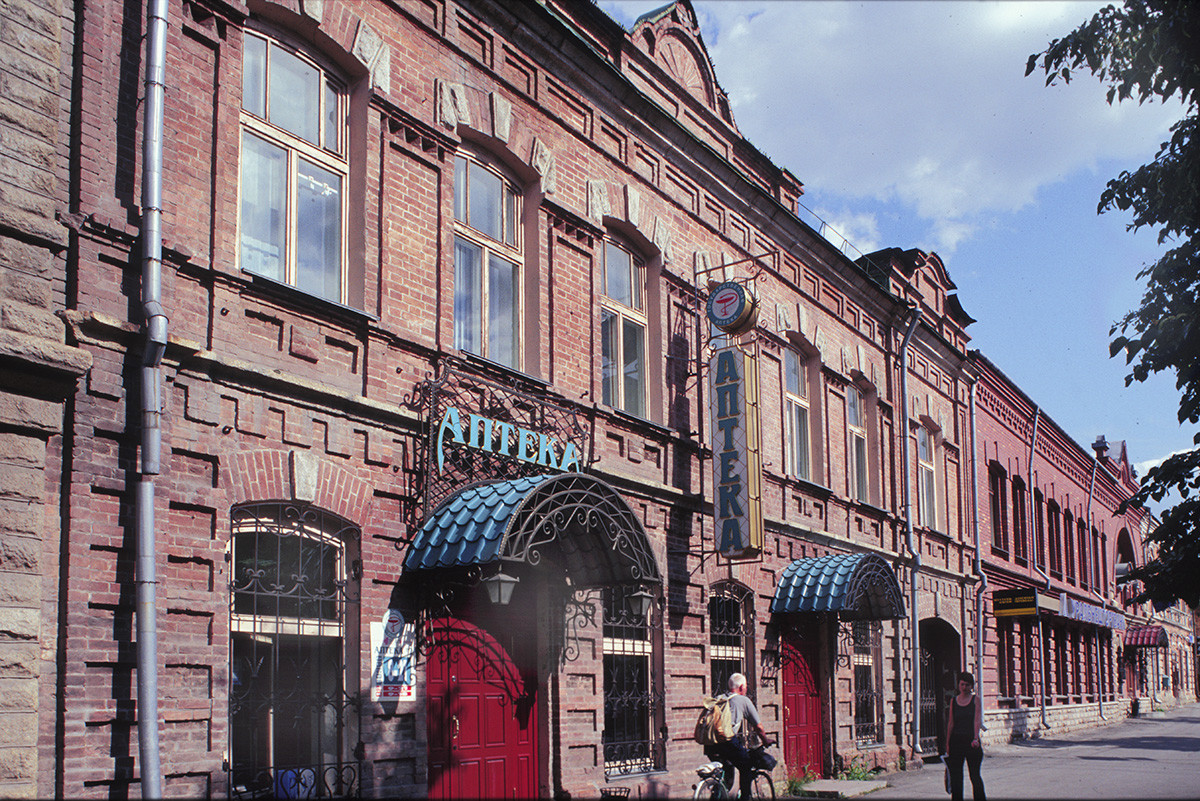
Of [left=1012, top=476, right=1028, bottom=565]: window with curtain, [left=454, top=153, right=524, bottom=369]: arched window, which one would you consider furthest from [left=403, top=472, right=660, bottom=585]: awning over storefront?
[left=1012, top=476, right=1028, bottom=565]: window with curtain

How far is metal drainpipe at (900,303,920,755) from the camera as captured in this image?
67.4ft

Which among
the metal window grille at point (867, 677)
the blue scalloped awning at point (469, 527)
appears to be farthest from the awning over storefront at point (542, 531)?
the metal window grille at point (867, 677)

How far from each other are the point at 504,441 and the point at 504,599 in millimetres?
1895

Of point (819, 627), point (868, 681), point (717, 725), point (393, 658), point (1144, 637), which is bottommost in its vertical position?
point (1144, 637)

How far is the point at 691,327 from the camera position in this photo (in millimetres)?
15516

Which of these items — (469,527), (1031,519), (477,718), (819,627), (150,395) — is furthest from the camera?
(1031,519)

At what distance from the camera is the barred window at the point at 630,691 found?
42.0 feet

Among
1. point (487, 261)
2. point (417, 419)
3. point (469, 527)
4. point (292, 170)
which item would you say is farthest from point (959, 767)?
point (292, 170)

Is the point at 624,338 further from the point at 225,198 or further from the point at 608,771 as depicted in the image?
the point at 225,198

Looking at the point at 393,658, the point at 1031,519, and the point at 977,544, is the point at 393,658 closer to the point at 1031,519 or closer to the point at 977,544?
the point at 977,544

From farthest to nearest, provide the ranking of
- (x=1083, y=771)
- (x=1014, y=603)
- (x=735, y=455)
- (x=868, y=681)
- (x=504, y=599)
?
(x=1014, y=603), (x=868, y=681), (x=1083, y=771), (x=735, y=455), (x=504, y=599)

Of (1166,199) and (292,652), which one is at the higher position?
(1166,199)

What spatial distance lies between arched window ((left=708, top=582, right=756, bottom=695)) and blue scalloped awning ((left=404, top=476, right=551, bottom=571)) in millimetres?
5437

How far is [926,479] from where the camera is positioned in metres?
24.1
